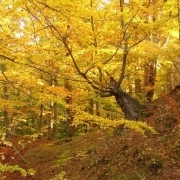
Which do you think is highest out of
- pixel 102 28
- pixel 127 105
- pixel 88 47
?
pixel 102 28

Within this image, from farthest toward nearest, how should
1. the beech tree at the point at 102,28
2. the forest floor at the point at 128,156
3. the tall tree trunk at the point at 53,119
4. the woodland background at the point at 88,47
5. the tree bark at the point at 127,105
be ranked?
1. the tall tree trunk at the point at 53,119
2. the tree bark at the point at 127,105
3. the beech tree at the point at 102,28
4. the forest floor at the point at 128,156
5. the woodland background at the point at 88,47

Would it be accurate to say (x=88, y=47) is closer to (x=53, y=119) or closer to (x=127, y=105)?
A: (x=127, y=105)

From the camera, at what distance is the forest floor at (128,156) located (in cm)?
741

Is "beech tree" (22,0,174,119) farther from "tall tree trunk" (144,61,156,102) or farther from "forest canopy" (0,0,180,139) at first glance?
"tall tree trunk" (144,61,156,102)

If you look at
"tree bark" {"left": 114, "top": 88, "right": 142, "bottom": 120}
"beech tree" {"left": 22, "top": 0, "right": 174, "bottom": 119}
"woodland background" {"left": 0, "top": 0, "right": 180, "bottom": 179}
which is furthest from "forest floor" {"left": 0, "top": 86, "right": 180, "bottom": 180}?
"beech tree" {"left": 22, "top": 0, "right": 174, "bottom": 119}

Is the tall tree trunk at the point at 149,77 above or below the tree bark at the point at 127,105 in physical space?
above

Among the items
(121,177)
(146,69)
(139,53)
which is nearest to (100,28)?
(139,53)

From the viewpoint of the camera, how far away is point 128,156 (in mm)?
8445

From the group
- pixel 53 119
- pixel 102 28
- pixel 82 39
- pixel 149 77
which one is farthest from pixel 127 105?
pixel 53 119

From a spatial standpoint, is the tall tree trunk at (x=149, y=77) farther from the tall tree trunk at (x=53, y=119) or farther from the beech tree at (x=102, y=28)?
the tall tree trunk at (x=53, y=119)

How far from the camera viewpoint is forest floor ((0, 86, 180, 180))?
741cm

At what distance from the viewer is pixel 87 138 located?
44.9 feet

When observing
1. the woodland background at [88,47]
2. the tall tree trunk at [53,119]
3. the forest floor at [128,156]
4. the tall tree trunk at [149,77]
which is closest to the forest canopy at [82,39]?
the woodland background at [88,47]

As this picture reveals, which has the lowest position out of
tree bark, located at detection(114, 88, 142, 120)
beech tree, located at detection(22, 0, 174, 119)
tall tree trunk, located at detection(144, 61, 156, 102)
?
tree bark, located at detection(114, 88, 142, 120)
